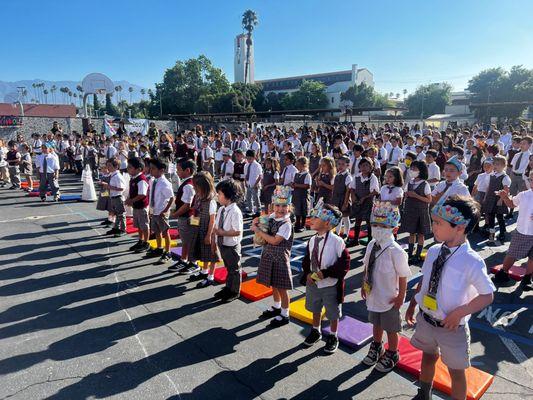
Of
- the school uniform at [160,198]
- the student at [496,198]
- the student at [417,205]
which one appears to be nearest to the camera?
the student at [417,205]

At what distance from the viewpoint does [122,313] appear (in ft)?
16.3

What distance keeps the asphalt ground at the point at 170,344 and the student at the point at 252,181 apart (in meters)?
3.66

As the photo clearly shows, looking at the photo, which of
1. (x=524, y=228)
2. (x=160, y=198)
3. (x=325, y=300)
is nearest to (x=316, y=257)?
(x=325, y=300)

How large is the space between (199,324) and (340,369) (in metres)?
1.92

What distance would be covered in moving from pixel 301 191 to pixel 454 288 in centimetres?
592

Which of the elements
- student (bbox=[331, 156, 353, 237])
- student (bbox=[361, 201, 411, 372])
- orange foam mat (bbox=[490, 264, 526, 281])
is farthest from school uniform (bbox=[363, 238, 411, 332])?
student (bbox=[331, 156, 353, 237])

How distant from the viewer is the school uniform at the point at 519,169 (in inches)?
358

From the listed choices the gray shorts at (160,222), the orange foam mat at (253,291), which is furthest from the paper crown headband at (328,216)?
the gray shorts at (160,222)

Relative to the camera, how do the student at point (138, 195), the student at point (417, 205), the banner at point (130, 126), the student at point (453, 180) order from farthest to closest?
the banner at point (130, 126) < the student at point (138, 195) < the student at point (417, 205) < the student at point (453, 180)

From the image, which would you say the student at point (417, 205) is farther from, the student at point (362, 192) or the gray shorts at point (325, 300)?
the gray shorts at point (325, 300)

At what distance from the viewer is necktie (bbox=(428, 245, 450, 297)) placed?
2.81 metres

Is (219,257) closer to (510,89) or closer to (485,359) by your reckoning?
(485,359)

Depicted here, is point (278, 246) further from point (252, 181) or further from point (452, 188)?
point (252, 181)

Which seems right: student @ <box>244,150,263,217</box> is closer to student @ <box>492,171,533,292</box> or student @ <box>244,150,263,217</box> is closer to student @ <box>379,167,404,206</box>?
student @ <box>379,167,404,206</box>
